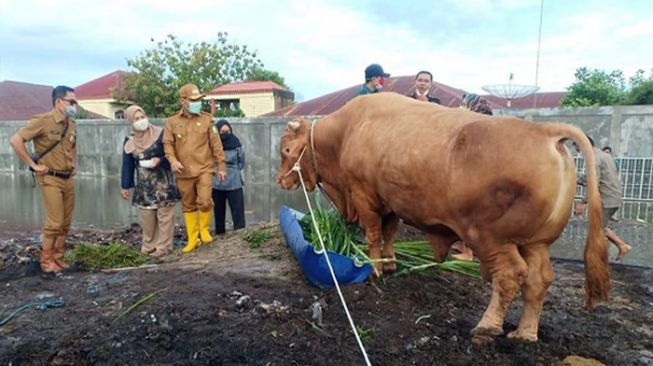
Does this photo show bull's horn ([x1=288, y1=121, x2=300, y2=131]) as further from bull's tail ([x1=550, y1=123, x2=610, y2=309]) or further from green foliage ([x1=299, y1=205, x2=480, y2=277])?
bull's tail ([x1=550, y1=123, x2=610, y2=309])

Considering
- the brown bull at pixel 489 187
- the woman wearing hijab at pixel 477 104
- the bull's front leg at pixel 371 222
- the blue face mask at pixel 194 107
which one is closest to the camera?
the brown bull at pixel 489 187

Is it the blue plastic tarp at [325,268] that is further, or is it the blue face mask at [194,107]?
the blue face mask at [194,107]

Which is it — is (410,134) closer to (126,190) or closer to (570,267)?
(570,267)

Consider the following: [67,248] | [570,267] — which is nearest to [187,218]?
[67,248]

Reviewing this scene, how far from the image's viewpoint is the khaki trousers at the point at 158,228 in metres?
6.57

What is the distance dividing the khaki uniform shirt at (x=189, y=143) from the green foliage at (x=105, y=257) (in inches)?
43.1

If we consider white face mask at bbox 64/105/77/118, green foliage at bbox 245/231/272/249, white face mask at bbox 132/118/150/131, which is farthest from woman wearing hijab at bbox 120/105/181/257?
green foliage at bbox 245/231/272/249

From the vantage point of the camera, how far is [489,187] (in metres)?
3.41

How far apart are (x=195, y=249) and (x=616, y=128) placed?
40.3 ft

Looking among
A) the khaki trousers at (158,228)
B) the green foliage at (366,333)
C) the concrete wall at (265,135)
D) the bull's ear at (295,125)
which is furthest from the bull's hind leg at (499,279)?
the concrete wall at (265,135)

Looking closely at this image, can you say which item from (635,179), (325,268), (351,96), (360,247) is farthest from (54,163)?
(351,96)

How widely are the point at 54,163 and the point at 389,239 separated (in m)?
3.72

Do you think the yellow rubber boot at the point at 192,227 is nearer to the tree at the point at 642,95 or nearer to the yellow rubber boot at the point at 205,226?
the yellow rubber boot at the point at 205,226

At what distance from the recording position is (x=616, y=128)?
46.1 ft
